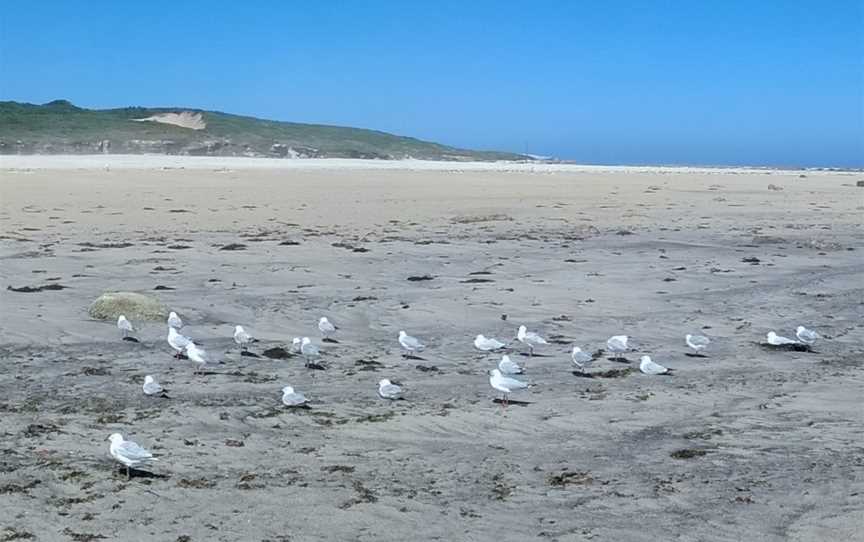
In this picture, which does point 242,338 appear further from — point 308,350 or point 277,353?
point 308,350

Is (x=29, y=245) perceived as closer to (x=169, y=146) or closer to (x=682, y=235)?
(x=682, y=235)

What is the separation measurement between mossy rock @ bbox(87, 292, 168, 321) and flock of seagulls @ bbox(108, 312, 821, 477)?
0.53ft

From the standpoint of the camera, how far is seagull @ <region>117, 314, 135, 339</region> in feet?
33.6

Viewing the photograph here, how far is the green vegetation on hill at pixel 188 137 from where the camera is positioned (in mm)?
63594

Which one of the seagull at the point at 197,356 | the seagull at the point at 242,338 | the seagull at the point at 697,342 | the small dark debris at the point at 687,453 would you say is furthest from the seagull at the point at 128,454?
the seagull at the point at 697,342

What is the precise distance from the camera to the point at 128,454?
244 inches

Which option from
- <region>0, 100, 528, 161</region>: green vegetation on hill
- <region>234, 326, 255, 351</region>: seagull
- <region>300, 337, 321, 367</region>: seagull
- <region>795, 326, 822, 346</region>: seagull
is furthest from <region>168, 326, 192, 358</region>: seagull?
<region>0, 100, 528, 161</region>: green vegetation on hill

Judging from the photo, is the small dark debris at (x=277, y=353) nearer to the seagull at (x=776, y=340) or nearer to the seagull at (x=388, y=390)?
the seagull at (x=388, y=390)

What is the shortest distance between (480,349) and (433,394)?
1689 millimetres

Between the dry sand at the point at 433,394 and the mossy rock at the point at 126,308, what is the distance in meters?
0.20

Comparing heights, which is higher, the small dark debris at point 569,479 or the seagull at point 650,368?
the seagull at point 650,368

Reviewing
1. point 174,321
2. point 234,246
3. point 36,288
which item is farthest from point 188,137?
point 174,321

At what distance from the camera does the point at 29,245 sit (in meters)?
16.4

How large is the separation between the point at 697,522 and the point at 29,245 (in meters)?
13.2
